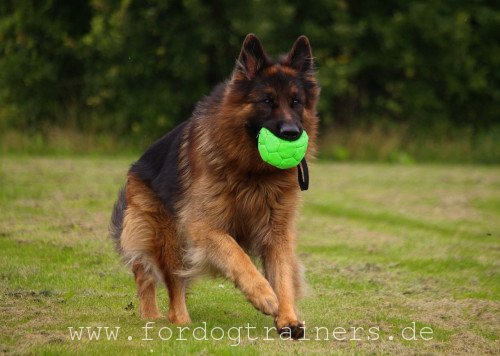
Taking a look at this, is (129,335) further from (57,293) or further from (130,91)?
(130,91)

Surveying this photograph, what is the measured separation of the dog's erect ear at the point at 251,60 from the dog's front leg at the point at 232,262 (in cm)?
121

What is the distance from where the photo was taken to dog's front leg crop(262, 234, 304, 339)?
19.2ft

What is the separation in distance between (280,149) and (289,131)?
15 centimetres

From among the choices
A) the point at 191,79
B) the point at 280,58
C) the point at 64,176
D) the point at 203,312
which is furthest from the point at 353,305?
the point at 191,79

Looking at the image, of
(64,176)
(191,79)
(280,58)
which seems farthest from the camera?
(191,79)

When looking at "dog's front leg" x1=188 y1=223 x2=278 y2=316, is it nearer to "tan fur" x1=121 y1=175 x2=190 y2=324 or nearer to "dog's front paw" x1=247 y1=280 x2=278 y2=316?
"dog's front paw" x1=247 y1=280 x2=278 y2=316

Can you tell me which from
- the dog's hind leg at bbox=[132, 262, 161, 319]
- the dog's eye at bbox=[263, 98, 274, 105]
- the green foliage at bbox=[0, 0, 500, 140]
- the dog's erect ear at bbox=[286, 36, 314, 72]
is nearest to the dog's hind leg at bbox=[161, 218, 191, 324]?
the dog's hind leg at bbox=[132, 262, 161, 319]

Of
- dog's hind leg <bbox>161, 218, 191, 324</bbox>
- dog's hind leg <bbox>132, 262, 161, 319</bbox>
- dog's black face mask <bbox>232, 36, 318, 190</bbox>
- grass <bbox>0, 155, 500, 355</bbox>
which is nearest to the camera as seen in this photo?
grass <bbox>0, 155, 500, 355</bbox>

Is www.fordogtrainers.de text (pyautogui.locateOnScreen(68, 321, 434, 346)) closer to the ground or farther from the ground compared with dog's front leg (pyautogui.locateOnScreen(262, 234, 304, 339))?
closer to the ground

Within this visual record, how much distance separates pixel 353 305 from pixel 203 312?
4.28 ft

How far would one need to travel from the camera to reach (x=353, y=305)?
7312 millimetres

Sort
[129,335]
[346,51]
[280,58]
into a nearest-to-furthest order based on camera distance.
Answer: [129,335], [280,58], [346,51]

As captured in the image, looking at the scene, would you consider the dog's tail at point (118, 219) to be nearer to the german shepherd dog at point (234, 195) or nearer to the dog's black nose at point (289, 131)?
the german shepherd dog at point (234, 195)

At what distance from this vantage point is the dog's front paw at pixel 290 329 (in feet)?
19.1
